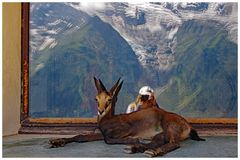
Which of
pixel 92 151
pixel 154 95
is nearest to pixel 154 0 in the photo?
pixel 154 95

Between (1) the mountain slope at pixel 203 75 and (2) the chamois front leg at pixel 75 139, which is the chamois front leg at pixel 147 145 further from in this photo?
(1) the mountain slope at pixel 203 75

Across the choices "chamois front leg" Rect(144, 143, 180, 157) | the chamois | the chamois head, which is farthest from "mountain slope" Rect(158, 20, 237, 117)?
"chamois front leg" Rect(144, 143, 180, 157)

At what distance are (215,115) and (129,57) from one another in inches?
22.5

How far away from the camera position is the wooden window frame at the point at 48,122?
262 cm

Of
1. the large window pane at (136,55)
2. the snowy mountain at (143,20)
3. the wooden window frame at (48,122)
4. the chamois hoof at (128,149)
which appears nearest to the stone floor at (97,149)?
the chamois hoof at (128,149)

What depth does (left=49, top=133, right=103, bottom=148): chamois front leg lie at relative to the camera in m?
2.33

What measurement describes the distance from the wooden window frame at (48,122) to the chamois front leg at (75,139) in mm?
180

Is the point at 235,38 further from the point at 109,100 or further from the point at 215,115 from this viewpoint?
the point at 109,100

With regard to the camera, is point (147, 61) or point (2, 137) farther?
point (147, 61)

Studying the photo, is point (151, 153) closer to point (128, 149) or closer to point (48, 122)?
point (128, 149)

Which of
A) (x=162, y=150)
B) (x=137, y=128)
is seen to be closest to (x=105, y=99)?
(x=137, y=128)

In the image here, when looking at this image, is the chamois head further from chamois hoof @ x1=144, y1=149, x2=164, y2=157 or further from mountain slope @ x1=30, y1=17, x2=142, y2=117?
chamois hoof @ x1=144, y1=149, x2=164, y2=157

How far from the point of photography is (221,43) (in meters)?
2.64

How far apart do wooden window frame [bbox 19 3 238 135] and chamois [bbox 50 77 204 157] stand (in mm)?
180
